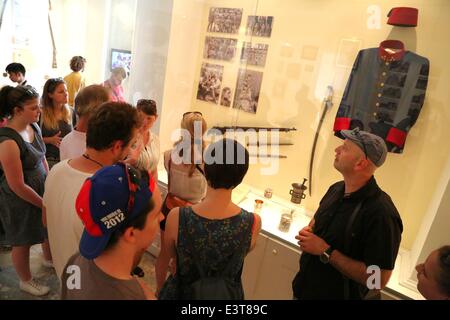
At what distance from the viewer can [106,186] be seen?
31.7 inches

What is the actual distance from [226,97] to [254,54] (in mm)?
483

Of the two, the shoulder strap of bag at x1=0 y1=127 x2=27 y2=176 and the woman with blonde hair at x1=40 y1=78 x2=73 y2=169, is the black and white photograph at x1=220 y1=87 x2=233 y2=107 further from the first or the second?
the shoulder strap of bag at x1=0 y1=127 x2=27 y2=176

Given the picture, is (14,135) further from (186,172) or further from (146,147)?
(186,172)

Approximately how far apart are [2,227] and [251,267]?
5.45 feet

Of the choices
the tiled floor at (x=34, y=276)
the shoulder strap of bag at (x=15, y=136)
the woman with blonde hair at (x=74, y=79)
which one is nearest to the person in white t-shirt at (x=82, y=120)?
the shoulder strap of bag at (x=15, y=136)

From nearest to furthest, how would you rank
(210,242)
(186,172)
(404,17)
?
(210,242)
(186,172)
(404,17)

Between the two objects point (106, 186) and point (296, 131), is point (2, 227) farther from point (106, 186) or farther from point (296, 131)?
point (296, 131)

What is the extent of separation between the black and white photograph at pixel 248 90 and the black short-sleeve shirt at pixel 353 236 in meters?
1.51

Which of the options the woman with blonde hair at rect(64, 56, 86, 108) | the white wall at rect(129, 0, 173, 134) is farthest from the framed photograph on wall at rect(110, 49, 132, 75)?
the white wall at rect(129, 0, 173, 134)

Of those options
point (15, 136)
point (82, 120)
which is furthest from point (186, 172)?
point (15, 136)

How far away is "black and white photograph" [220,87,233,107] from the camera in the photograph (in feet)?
9.86

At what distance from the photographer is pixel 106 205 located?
792 millimetres

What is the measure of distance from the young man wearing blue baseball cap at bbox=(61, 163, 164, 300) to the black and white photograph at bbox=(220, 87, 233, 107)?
89.3 inches

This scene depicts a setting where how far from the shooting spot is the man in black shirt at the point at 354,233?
1.32 m
